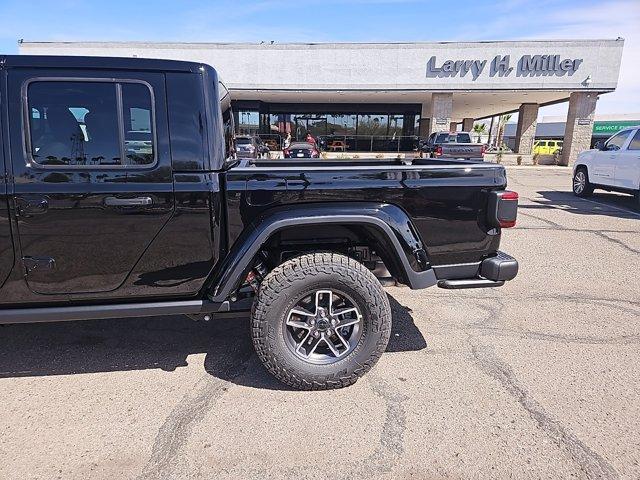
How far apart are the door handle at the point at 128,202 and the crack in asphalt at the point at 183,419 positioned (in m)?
1.31

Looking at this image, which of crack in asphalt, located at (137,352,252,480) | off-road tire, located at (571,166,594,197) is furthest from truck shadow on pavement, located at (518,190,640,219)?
crack in asphalt, located at (137,352,252,480)

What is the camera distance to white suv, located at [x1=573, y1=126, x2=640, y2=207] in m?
10.0

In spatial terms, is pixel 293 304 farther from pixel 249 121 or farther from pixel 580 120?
pixel 249 121

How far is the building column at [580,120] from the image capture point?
951 inches

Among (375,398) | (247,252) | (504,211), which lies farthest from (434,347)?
(247,252)

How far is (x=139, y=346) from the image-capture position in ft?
11.6

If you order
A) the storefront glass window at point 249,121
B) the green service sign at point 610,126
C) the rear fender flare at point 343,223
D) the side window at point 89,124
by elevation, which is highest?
the green service sign at point 610,126

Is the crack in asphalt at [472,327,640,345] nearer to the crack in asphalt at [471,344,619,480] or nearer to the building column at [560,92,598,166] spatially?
the crack in asphalt at [471,344,619,480]

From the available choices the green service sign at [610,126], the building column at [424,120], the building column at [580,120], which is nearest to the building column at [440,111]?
the building column at [424,120]

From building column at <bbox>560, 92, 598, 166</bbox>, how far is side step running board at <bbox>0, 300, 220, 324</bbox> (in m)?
27.0

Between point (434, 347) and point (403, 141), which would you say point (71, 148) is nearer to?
point (434, 347)

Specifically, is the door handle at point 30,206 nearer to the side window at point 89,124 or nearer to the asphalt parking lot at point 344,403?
the side window at point 89,124

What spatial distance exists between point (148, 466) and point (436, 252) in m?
2.24

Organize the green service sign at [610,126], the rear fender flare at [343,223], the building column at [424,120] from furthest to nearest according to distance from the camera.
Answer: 1. the green service sign at [610,126]
2. the building column at [424,120]
3. the rear fender flare at [343,223]
